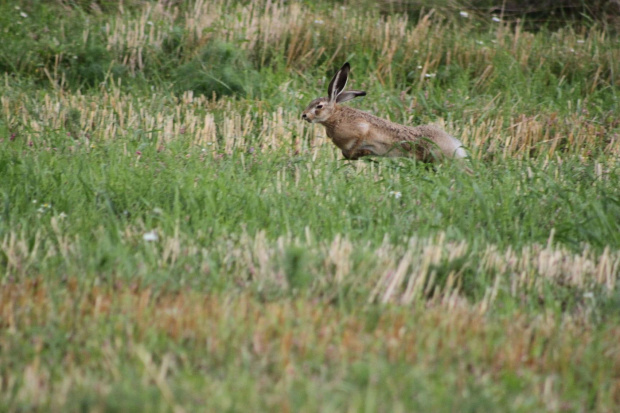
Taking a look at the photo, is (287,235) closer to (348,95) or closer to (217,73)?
(348,95)

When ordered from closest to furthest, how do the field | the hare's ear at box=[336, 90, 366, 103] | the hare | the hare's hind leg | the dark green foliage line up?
the field, the hare, the hare's hind leg, the hare's ear at box=[336, 90, 366, 103], the dark green foliage

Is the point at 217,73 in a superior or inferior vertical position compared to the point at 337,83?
inferior

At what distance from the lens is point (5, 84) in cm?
835

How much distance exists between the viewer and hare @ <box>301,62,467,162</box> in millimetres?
6461

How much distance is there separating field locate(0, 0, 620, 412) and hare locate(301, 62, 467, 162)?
15 cm

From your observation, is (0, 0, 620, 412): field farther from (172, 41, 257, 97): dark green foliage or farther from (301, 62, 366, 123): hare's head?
(301, 62, 366, 123): hare's head

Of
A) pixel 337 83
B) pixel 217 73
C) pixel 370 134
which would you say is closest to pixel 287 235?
pixel 370 134

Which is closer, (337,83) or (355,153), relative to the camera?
(355,153)

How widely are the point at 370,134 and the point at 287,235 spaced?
2.39 metres

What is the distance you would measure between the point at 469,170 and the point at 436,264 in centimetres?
226

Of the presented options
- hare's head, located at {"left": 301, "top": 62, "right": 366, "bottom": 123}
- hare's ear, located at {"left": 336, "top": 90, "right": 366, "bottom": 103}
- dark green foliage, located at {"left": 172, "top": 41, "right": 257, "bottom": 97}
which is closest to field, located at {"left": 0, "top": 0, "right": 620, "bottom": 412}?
dark green foliage, located at {"left": 172, "top": 41, "right": 257, "bottom": 97}

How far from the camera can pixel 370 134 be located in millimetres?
6719

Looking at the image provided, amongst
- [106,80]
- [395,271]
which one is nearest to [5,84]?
[106,80]

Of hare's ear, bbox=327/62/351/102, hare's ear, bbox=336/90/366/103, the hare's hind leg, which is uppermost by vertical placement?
hare's ear, bbox=327/62/351/102
